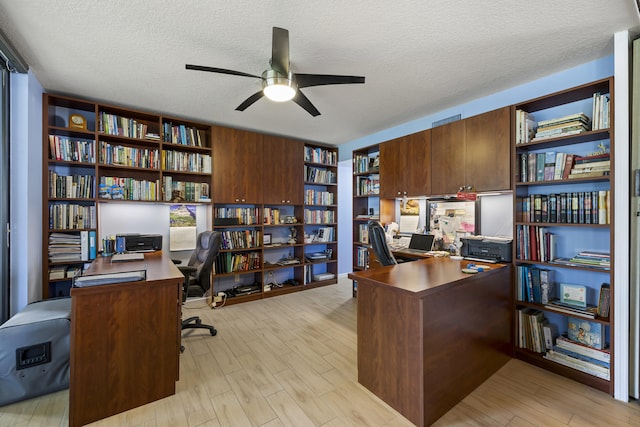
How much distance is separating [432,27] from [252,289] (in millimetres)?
3674

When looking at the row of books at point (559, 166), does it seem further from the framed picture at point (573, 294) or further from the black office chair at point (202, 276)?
the black office chair at point (202, 276)

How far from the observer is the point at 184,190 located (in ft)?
11.5

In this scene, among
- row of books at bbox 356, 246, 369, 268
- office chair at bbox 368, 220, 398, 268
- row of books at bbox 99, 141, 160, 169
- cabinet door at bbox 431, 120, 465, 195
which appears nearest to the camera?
office chair at bbox 368, 220, 398, 268

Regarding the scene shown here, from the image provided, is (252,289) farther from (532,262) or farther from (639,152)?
(639,152)

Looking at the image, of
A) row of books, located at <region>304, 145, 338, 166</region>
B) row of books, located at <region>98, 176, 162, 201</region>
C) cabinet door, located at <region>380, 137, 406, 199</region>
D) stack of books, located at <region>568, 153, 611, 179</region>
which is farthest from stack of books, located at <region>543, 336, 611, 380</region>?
row of books, located at <region>98, 176, 162, 201</region>

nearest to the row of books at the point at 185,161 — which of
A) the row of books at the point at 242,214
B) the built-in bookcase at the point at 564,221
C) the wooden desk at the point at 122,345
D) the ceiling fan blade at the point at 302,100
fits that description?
the row of books at the point at 242,214

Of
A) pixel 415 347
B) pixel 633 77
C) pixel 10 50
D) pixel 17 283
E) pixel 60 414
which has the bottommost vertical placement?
pixel 60 414

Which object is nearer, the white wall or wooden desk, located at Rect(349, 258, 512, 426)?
wooden desk, located at Rect(349, 258, 512, 426)

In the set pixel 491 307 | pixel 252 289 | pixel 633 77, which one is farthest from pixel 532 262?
pixel 252 289

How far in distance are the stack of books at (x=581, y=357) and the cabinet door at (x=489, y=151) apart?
1320 mm

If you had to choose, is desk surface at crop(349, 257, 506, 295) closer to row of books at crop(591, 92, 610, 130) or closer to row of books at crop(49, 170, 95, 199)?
row of books at crop(591, 92, 610, 130)

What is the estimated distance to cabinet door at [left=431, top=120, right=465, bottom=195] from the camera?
8.80ft

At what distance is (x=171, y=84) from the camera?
2574mm

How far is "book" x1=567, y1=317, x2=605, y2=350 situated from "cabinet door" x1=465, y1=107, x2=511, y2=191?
1191 millimetres
